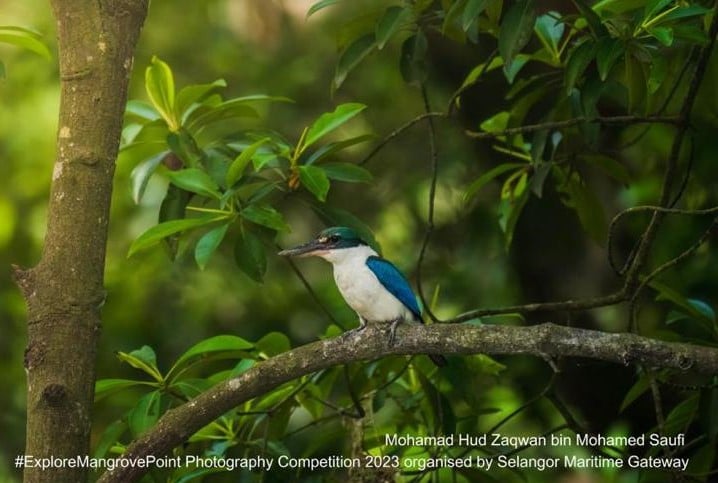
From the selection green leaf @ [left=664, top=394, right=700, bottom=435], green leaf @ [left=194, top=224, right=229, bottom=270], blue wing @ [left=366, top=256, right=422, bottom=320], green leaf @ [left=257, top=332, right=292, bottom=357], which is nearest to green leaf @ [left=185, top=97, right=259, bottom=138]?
green leaf @ [left=194, top=224, right=229, bottom=270]

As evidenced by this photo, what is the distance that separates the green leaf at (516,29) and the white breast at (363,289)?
1112mm

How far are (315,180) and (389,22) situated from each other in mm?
617

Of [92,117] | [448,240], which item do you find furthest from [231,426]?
[448,240]

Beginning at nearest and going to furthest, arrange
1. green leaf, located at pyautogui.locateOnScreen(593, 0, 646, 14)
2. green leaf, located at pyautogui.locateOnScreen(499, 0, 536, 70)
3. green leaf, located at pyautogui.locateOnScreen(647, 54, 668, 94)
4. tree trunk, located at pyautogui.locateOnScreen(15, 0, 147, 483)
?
tree trunk, located at pyautogui.locateOnScreen(15, 0, 147, 483) → green leaf, located at pyautogui.locateOnScreen(499, 0, 536, 70) → green leaf, located at pyautogui.locateOnScreen(593, 0, 646, 14) → green leaf, located at pyautogui.locateOnScreen(647, 54, 668, 94)

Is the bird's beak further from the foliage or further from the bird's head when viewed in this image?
the foliage

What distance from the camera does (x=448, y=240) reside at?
7.25 m

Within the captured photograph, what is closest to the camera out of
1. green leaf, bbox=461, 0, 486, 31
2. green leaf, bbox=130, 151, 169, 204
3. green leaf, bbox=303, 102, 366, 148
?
green leaf, bbox=461, 0, 486, 31

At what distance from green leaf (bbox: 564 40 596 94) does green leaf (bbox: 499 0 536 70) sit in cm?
16

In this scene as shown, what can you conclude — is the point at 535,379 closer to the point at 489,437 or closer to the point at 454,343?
the point at 489,437

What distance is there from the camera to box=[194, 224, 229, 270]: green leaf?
3738 mm

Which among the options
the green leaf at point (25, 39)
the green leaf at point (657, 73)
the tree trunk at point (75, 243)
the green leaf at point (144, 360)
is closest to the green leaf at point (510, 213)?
the green leaf at point (657, 73)

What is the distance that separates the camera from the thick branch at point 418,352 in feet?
10.5

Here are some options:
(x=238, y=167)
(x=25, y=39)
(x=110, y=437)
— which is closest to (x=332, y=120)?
(x=238, y=167)

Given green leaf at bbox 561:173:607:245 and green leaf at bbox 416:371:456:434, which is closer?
green leaf at bbox 416:371:456:434
